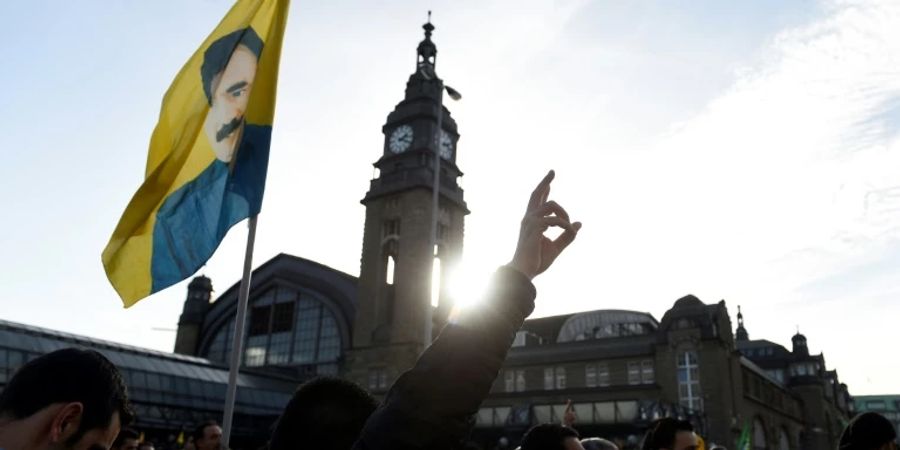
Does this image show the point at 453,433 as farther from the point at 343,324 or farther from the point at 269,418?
the point at 343,324

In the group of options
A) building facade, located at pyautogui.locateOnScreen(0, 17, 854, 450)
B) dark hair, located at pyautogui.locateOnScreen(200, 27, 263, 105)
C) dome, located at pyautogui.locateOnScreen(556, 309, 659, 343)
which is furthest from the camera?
dome, located at pyautogui.locateOnScreen(556, 309, 659, 343)

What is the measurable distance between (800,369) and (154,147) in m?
86.7

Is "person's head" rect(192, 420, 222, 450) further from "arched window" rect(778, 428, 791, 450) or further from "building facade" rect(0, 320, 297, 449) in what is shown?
"arched window" rect(778, 428, 791, 450)

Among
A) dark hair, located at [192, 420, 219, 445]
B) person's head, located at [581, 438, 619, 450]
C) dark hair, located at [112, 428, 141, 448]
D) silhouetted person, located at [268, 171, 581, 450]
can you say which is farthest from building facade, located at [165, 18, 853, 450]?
silhouetted person, located at [268, 171, 581, 450]

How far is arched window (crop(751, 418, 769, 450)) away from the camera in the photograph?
52719 millimetres

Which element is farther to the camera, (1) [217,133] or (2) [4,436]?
(1) [217,133]

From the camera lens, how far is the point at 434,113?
5609 centimetres

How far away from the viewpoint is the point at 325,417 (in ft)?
7.59

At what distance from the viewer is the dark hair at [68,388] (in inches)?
95.6

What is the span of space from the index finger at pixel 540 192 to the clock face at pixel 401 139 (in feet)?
178

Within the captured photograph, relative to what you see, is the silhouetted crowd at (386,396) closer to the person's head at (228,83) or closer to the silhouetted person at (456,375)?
the silhouetted person at (456,375)

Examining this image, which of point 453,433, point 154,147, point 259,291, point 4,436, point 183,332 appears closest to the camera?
point 453,433

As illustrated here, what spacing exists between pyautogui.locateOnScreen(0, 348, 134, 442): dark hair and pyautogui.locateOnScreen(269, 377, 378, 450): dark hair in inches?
27.2

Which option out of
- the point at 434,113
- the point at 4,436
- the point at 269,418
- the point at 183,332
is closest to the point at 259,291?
the point at 183,332
